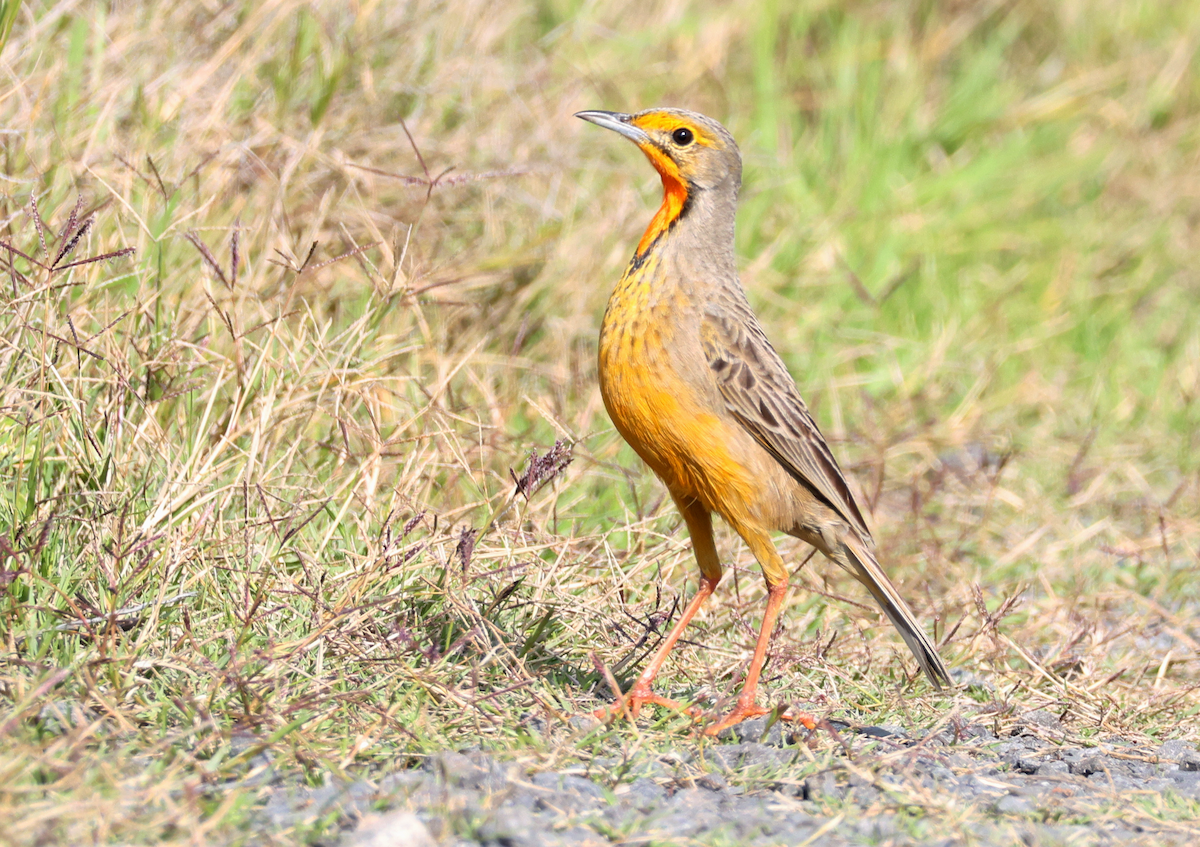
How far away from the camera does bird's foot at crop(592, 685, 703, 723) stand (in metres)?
3.90

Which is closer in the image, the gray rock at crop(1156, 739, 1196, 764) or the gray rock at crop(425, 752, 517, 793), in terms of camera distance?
the gray rock at crop(425, 752, 517, 793)

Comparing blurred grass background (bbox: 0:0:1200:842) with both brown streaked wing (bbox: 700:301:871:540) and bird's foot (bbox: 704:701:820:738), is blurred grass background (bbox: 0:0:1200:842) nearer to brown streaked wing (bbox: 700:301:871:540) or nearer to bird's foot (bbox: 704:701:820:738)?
bird's foot (bbox: 704:701:820:738)

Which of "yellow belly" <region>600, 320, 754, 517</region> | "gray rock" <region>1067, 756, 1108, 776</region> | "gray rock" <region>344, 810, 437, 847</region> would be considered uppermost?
"yellow belly" <region>600, 320, 754, 517</region>

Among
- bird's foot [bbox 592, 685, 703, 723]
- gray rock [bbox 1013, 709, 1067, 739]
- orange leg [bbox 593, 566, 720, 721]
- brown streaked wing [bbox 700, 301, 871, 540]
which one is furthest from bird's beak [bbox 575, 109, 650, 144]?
gray rock [bbox 1013, 709, 1067, 739]

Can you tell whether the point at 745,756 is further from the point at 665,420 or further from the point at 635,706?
the point at 665,420

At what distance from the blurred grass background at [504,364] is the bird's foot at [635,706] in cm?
16

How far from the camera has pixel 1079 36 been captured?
10406mm

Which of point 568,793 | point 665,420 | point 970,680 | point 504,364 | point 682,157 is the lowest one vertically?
point 970,680

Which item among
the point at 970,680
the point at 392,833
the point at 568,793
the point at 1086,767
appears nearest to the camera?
the point at 392,833

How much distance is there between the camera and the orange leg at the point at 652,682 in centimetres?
392

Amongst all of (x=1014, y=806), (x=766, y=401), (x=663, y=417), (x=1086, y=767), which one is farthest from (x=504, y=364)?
(x=1014, y=806)

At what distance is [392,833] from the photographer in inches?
114

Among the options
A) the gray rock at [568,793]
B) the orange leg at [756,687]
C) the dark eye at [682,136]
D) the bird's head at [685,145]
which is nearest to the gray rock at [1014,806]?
the orange leg at [756,687]

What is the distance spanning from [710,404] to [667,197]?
2.76 ft
